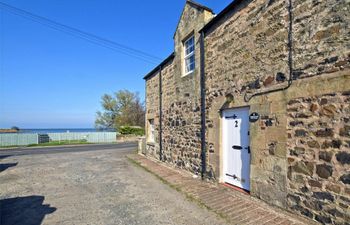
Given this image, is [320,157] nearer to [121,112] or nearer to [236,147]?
[236,147]

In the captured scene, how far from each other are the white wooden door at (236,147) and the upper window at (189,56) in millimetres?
2839

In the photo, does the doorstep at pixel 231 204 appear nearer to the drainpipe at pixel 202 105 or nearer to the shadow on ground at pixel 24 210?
the drainpipe at pixel 202 105

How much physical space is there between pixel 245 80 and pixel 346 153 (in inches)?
103

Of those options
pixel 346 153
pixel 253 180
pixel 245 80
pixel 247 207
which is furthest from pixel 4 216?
pixel 346 153

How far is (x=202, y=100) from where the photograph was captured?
7.06m

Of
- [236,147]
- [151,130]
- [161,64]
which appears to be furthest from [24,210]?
[151,130]

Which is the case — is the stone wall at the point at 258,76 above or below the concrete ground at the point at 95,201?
above

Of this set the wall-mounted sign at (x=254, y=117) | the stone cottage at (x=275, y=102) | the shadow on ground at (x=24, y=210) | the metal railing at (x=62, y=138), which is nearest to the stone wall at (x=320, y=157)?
the stone cottage at (x=275, y=102)

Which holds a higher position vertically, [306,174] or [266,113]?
[266,113]

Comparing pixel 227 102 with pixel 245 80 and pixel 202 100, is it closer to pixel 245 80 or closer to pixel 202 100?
pixel 245 80

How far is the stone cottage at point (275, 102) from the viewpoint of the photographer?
342 centimetres

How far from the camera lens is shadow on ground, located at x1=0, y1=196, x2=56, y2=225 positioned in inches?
162

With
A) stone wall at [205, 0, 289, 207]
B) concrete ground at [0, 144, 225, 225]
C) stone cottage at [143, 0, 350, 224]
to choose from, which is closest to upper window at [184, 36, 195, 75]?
stone cottage at [143, 0, 350, 224]

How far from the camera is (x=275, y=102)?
14.6ft
